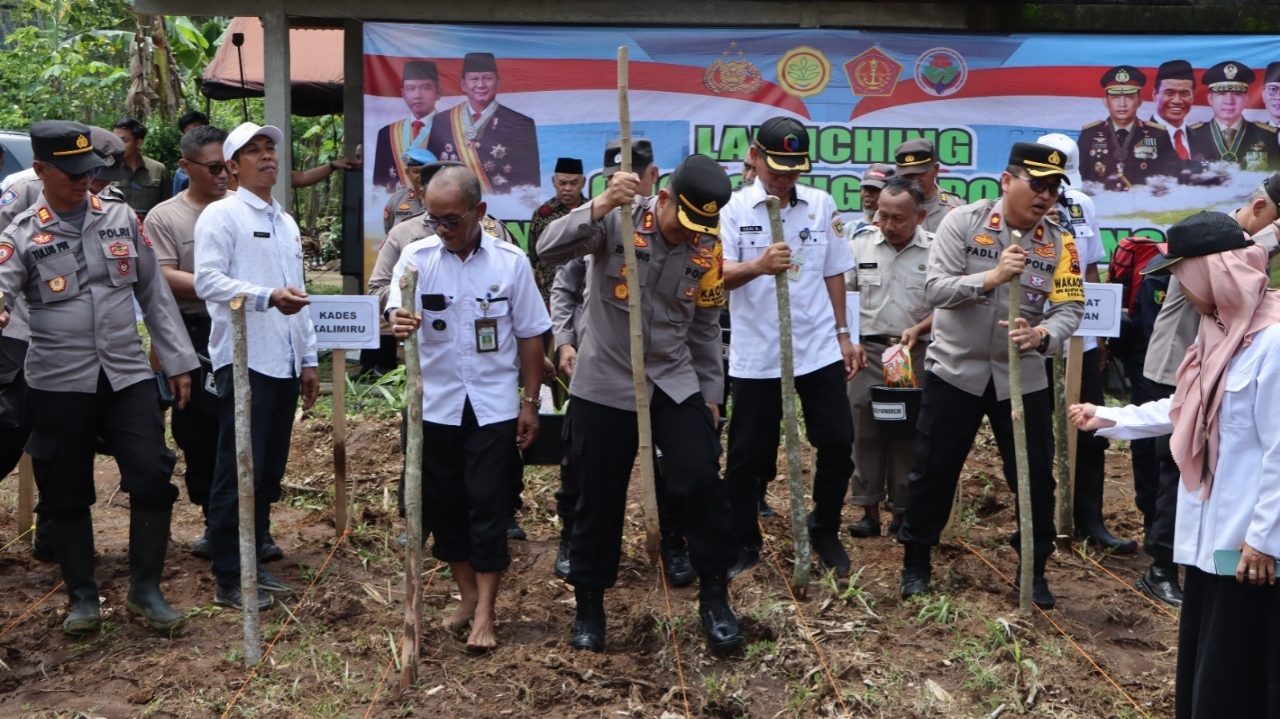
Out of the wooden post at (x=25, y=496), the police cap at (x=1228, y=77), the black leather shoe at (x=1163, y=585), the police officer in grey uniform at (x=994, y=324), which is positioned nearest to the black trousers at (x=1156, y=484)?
the black leather shoe at (x=1163, y=585)

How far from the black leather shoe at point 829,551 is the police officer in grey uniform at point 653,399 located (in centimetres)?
121

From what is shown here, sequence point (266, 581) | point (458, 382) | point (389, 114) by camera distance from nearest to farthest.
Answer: point (458, 382) < point (266, 581) < point (389, 114)

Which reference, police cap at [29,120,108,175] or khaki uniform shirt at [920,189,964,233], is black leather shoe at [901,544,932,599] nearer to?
khaki uniform shirt at [920,189,964,233]

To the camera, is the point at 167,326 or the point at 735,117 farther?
the point at 735,117

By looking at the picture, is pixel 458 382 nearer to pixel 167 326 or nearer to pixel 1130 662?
pixel 167 326

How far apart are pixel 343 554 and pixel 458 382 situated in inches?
78.1

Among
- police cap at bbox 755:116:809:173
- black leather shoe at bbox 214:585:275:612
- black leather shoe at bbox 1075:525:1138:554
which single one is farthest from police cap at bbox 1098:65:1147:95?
black leather shoe at bbox 214:585:275:612

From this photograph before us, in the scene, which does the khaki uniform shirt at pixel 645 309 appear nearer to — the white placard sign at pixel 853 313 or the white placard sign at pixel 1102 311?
the white placard sign at pixel 853 313

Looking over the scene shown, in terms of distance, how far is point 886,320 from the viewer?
729cm

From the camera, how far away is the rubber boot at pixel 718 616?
214 inches

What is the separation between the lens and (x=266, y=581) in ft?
20.5

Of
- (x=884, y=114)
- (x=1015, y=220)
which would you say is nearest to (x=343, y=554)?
(x=1015, y=220)

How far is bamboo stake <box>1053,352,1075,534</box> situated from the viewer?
713 centimetres

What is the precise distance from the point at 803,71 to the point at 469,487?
6.71m
